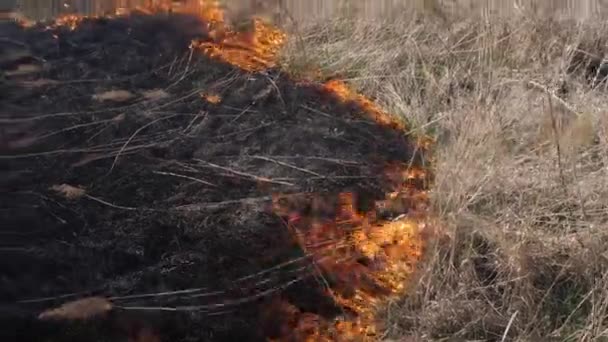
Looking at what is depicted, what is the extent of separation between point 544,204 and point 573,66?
133 centimetres

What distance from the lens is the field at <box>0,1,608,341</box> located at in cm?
238

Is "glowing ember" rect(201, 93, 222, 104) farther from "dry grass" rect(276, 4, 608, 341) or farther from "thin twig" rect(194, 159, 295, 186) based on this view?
"dry grass" rect(276, 4, 608, 341)

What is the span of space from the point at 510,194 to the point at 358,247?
0.53 meters

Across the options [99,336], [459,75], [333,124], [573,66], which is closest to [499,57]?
[459,75]

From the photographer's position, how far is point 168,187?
2857mm

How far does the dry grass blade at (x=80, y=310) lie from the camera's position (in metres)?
2.29

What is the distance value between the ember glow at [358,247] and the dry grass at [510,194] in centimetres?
11

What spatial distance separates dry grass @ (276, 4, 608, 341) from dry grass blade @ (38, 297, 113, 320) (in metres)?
0.82

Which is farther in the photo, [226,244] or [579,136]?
[226,244]

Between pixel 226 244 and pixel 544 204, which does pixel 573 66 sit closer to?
pixel 544 204

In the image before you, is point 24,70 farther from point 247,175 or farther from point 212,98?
point 247,175

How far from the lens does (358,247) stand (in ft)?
8.96

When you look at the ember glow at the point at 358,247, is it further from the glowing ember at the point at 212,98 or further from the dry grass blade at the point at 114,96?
the dry grass blade at the point at 114,96

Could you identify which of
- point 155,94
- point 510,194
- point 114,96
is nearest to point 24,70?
point 114,96
